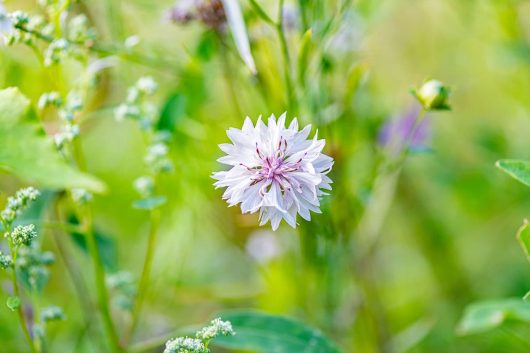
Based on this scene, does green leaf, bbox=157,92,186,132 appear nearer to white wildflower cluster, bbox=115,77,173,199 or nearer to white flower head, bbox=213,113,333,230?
white wildflower cluster, bbox=115,77,173,199

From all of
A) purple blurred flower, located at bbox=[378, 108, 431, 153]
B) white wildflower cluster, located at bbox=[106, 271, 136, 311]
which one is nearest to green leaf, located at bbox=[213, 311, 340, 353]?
white wildflower cluster, located at bbox=[106, 271, 136, 311]

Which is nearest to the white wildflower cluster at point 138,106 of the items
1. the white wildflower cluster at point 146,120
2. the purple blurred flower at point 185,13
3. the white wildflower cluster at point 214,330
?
the white wildflower cluster at point 146,120

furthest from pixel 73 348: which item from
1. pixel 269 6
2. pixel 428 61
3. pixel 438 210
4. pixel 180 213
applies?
pixel 428 61

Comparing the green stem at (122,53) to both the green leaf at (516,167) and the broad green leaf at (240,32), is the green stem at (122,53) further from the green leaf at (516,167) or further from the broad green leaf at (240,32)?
the green leaf at (516,167)

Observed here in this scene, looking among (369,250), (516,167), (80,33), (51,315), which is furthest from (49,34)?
(369,250)

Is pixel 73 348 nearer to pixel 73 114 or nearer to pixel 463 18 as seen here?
pixel 73 114

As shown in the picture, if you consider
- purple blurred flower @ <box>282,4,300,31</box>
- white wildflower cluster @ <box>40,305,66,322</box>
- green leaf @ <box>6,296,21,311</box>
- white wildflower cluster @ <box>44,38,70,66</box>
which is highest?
purple blurred flower @ <box>282,4,300,31</box>

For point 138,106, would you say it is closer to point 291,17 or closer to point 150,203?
point 150,203
